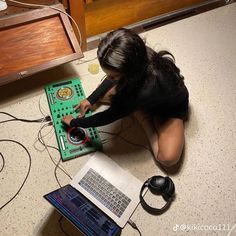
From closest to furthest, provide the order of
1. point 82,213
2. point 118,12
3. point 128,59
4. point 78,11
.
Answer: point 128,59 < point 82,213 < point 78,11 < point 118,12

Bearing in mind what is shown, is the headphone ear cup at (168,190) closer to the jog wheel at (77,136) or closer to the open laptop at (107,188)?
the open laptop at (107,188)

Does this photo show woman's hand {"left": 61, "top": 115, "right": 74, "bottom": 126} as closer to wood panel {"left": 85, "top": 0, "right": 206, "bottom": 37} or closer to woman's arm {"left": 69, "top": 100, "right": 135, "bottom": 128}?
woman's arm {"left": 69, "top": 100, "right": 135, "bottom": 128}

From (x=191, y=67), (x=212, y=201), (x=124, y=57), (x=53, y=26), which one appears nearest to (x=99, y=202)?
(x=212, y=201)

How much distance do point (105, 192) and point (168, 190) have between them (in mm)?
261

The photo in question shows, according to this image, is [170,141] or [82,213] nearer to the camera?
[82,213]

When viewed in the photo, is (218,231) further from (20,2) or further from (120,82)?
(20,2)

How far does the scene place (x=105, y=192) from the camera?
3.80ft

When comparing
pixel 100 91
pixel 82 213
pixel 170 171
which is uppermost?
pixel 100 91

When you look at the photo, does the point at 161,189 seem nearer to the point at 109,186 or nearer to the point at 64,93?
the point at 109,186

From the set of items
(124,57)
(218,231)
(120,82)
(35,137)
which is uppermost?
(124,57)

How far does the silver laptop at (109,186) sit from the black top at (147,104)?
8.2 inches

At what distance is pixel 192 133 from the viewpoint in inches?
53.8

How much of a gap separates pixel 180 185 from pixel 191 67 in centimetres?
73

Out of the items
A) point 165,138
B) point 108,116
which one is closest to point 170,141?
point 165,138
